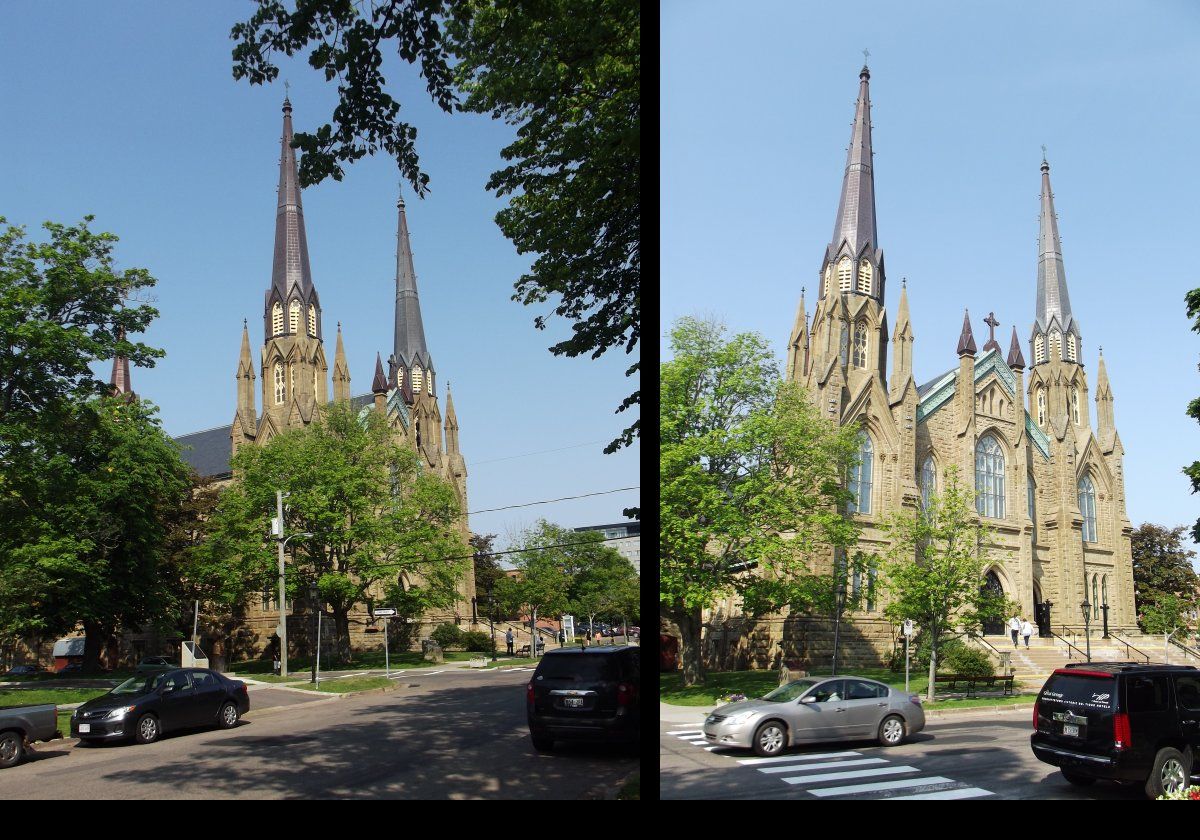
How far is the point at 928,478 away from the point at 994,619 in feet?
17.2

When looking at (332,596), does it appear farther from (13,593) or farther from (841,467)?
(13,593)

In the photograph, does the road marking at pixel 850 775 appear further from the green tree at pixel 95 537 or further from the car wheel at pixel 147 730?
the green tree at pixel 95 537

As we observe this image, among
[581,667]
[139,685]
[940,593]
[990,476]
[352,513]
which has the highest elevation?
[990,476]

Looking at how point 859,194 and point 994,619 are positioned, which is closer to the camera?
point 994,619

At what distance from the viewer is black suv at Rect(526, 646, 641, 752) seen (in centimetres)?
958

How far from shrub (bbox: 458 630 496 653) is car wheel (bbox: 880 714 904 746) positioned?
24.4m

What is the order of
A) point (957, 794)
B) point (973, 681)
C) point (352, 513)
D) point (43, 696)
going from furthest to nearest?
1. point (352, 513)
2. point (973, 681)
3. point (957, 794)
4. point (43, 696)

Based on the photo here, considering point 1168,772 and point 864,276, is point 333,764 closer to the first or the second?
point 1168,772

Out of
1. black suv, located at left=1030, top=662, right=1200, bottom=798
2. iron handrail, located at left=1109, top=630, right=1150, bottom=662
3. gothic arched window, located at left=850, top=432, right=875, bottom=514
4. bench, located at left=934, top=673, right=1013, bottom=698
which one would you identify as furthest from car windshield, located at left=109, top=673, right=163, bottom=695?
gothic arched window, located at left=850, top=432, right=875, bottom=514

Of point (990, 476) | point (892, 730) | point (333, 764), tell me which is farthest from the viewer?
point (990, 476)

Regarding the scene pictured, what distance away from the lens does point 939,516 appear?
24.0 metres

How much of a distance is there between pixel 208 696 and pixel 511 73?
26.7ft

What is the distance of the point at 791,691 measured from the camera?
40.5 ft

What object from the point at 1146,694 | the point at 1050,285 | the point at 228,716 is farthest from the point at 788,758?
the point at 1050,285
